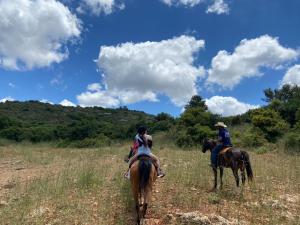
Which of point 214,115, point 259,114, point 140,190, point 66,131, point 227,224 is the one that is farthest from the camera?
point 66,131

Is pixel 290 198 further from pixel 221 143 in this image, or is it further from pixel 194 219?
pixel 194 219

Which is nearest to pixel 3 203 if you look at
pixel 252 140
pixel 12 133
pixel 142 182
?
pixel 142 182

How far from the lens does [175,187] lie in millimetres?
10094

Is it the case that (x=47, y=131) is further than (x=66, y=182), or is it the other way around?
(x=47, y=131)

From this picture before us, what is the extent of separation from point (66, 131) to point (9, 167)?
23.3 meters

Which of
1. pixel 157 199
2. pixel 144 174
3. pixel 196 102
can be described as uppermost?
pixel 196 102

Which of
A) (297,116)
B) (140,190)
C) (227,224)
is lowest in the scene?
(227,224)

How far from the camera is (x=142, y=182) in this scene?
775 cm

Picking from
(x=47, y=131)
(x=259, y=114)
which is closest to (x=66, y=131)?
(x=47, y=131)

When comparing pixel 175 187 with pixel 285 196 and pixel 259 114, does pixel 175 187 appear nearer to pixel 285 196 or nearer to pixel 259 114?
pixel 285 196

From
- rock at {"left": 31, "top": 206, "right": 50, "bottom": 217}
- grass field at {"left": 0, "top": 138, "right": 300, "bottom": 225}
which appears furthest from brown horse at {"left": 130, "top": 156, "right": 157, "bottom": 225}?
rock at {"left": 31, "top": 206, "right": 50, "bottom": 217}

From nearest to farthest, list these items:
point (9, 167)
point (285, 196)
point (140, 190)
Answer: point (140, 190) → point (285, 196) → point (9, 167)

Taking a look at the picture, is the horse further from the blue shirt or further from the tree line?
the tree line

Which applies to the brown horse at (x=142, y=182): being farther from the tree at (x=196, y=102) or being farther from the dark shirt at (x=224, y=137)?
the tree at (x=196, y=102)
